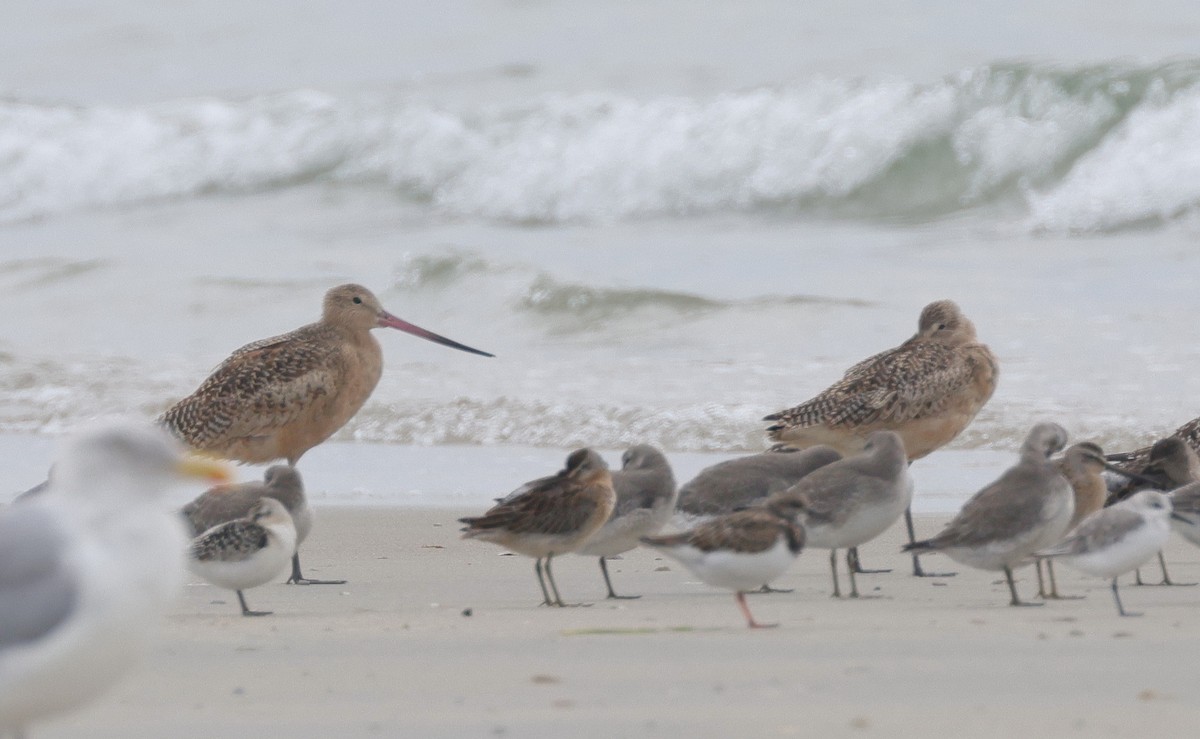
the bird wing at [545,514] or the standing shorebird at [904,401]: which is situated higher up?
the bird wing at [545,514]

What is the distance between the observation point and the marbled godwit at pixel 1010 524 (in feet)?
20.0

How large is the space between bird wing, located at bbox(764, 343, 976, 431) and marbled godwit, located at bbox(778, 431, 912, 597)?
6.36ft

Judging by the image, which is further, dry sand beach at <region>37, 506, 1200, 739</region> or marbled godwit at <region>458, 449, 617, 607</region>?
marbled godwit at <region>458, 449, 617, 607</region>

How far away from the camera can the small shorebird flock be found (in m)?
3.14

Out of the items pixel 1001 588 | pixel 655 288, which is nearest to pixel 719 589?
pixel 1001 588

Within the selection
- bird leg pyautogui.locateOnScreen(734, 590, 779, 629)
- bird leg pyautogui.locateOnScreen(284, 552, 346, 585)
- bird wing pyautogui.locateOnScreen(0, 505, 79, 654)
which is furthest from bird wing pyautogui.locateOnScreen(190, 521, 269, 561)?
bird wing pyautogui.locateOnScreen(0, 505, 79, 654)

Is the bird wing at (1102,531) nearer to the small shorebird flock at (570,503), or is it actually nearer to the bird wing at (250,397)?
the small shorebird flock at (570,503)

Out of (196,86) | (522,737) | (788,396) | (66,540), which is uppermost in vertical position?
(196,86)

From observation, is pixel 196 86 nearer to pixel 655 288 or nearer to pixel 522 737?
pixel 655 288

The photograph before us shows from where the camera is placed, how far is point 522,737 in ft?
13.2

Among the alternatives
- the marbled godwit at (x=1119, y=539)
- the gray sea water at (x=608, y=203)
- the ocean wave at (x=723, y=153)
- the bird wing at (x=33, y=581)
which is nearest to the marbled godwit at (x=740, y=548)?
the marbled godwit at (x=1119, y=539)

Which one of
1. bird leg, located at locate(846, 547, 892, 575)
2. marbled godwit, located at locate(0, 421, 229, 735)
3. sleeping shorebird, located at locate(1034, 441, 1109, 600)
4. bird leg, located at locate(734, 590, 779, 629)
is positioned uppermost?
marbled godwit, located at locate(0, 421, 229, 735)

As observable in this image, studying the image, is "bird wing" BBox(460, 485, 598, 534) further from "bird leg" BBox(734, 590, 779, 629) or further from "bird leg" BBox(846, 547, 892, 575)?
"bird leg" BBox(846, 547, 892, 575)

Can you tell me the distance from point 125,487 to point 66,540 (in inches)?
5.6
